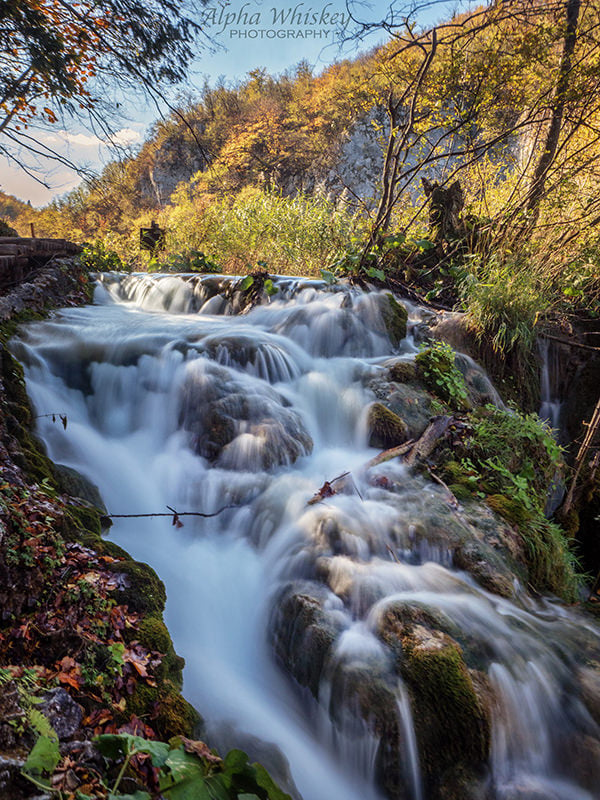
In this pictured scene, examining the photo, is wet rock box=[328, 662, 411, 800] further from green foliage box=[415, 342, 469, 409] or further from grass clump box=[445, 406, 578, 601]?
green foliage box=[415, 342, 469, 409]

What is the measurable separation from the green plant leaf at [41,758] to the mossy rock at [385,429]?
373 centimetres

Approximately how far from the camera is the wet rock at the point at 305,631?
2.33m

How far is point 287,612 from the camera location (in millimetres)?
2615

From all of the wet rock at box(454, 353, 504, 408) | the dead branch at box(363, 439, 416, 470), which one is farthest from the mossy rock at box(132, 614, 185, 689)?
the wet rock at box(454, 353, 504, 408)

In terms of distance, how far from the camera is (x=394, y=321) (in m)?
6.51

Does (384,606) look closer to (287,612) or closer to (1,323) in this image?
(287,612)

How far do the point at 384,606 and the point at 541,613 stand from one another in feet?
3.88

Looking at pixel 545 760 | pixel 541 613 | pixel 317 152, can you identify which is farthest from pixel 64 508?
pixel 317 152

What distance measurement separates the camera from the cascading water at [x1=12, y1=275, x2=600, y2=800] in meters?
2.08

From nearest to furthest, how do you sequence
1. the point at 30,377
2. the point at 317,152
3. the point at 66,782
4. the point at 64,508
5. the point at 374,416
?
the point at 66,782 < the point at 64,508 < the point at 30,377 < the point at 374,416 < the point at 317,152

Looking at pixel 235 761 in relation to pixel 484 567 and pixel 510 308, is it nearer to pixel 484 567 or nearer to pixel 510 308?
pixel 484 567

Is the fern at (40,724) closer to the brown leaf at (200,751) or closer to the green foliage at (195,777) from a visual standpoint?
the green foliage at (195,777)

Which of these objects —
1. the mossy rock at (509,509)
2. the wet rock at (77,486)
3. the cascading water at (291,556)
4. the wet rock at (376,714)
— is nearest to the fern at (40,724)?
the cascading water at (291,556)

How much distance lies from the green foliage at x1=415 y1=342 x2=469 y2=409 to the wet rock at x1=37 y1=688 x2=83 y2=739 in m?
4.43
